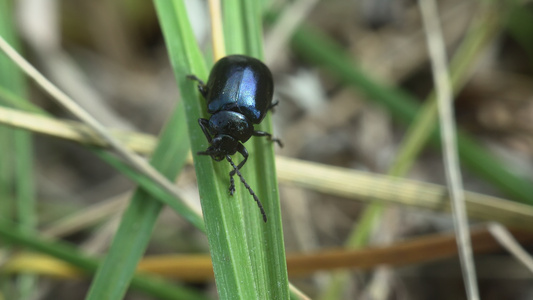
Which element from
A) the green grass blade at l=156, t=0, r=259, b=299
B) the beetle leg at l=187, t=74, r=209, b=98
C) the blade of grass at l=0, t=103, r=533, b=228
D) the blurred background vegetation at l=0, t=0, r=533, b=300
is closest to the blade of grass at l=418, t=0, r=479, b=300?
the blade of grass at l=0, t=103, r=533, b=228

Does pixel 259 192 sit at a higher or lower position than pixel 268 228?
higher

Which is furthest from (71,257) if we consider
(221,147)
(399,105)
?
(399,105)

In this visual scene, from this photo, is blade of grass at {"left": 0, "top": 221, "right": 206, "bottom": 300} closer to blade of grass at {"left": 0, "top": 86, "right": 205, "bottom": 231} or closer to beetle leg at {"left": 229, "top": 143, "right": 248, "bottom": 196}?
blade of grass at {"left": 0, "top": 86, "right": 205, "bottom": 231}

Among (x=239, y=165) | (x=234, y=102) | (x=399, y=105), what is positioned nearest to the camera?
Answer: (x=239, y=165)

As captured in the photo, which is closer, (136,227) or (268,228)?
(268,228)

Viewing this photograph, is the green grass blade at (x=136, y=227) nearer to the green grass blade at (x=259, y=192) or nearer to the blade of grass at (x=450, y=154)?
the green grass blade at (x=259, y=192)

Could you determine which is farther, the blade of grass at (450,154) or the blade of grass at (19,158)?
the blade of grass at (19,158)

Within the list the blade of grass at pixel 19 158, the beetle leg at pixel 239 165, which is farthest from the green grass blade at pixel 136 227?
the blade of grass at pixel 19 158

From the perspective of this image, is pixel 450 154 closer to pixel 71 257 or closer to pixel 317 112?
pixel 317 112

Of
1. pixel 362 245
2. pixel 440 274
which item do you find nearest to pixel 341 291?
pixel 362 245

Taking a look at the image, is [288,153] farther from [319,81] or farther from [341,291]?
[341,291]
